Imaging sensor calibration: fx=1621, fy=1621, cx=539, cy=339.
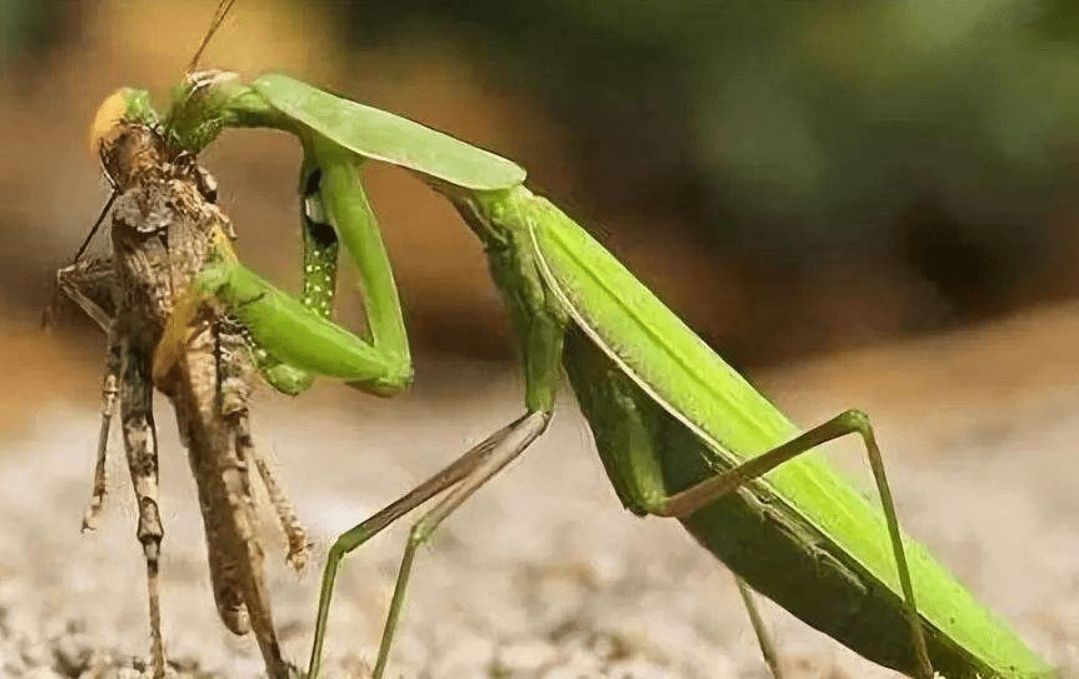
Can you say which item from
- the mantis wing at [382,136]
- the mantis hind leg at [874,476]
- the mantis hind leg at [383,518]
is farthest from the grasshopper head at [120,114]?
the mantis hind leg at [874,476]

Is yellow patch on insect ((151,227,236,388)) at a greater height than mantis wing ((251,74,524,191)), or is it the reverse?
mantis wing ((251,74,524,191))

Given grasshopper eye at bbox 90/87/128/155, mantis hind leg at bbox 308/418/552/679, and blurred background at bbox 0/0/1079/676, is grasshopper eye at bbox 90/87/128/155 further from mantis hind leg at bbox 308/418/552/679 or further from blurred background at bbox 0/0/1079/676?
blurred background at bbox 0/0/1079/676

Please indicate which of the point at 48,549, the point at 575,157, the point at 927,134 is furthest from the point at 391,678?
the point at 575,157

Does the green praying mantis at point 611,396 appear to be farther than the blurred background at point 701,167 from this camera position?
No

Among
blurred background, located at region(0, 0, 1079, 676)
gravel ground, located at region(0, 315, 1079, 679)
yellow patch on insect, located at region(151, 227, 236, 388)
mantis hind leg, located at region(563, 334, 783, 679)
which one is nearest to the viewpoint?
yellow patch on insect, located at region(151, 227, 236, 388)

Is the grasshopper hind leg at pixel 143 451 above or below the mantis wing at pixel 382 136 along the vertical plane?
below

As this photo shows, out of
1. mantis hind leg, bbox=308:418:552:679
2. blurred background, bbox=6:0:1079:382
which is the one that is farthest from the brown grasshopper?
blurred background, bbox=6:0:1079:382

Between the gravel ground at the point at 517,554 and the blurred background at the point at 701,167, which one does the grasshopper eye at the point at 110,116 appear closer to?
the gravel ground at the point at 517,554
